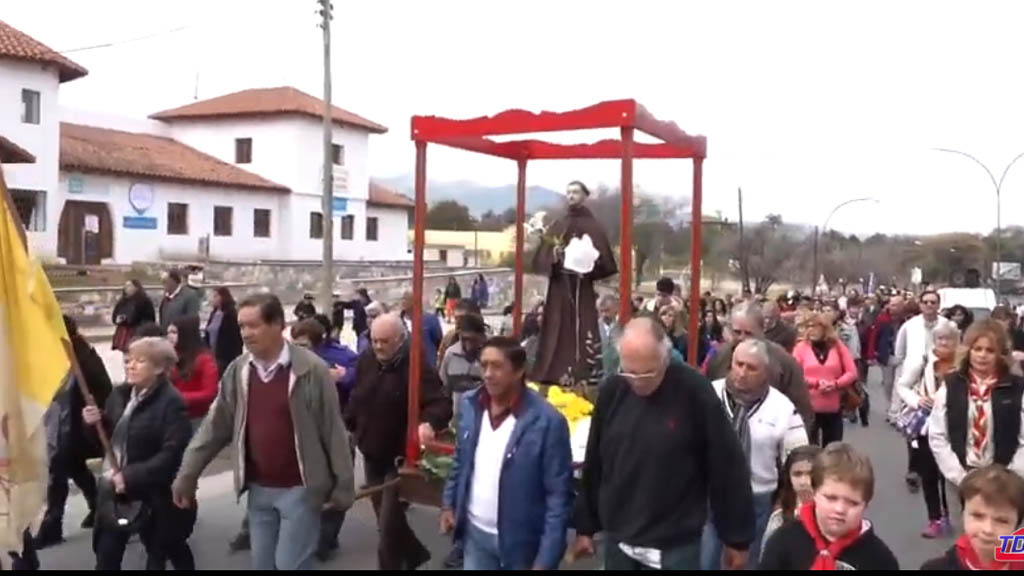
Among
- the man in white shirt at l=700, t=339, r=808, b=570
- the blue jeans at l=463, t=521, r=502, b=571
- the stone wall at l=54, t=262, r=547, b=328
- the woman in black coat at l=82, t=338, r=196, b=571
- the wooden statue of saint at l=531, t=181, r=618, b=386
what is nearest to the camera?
the blue jeans at l=463, t=521, r=502, b=571

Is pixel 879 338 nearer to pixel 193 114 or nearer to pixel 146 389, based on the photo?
pixel 146 389

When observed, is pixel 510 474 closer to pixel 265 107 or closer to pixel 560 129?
pixel 560 129

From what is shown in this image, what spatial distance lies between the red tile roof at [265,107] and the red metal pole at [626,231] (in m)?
41.4

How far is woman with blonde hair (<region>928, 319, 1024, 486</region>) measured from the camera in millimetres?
6043

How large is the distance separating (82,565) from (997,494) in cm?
541

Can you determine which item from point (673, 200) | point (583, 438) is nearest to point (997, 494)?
point (583, 438)

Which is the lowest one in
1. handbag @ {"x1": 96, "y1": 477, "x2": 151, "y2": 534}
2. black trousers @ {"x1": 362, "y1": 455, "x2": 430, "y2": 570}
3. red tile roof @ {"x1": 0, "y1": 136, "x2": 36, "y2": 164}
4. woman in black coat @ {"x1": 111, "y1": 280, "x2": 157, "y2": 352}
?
black trousers @ {"x1": 362, "y1": 455, "x2": 430, "y2": 570}

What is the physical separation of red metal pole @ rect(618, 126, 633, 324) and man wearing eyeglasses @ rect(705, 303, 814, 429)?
69cm

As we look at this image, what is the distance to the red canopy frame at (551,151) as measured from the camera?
6730mm

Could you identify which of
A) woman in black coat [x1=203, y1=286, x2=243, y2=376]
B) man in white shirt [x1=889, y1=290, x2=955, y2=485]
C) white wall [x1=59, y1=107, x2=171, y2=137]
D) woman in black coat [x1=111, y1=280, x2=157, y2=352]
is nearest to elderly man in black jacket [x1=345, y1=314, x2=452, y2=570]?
man in white shirt [x1=889, y1=290, x2=955, y2=485]

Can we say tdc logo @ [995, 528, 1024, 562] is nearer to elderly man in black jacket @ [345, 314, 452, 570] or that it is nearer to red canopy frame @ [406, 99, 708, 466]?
red canopy frame @ [406, 99, 708, 466]

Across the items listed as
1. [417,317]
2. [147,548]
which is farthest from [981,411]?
[147,548]

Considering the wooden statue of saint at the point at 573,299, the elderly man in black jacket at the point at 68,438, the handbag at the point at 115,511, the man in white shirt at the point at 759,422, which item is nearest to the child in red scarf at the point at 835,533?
the man in white shirt at the point at 759,422

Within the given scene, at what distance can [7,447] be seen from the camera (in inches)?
196
